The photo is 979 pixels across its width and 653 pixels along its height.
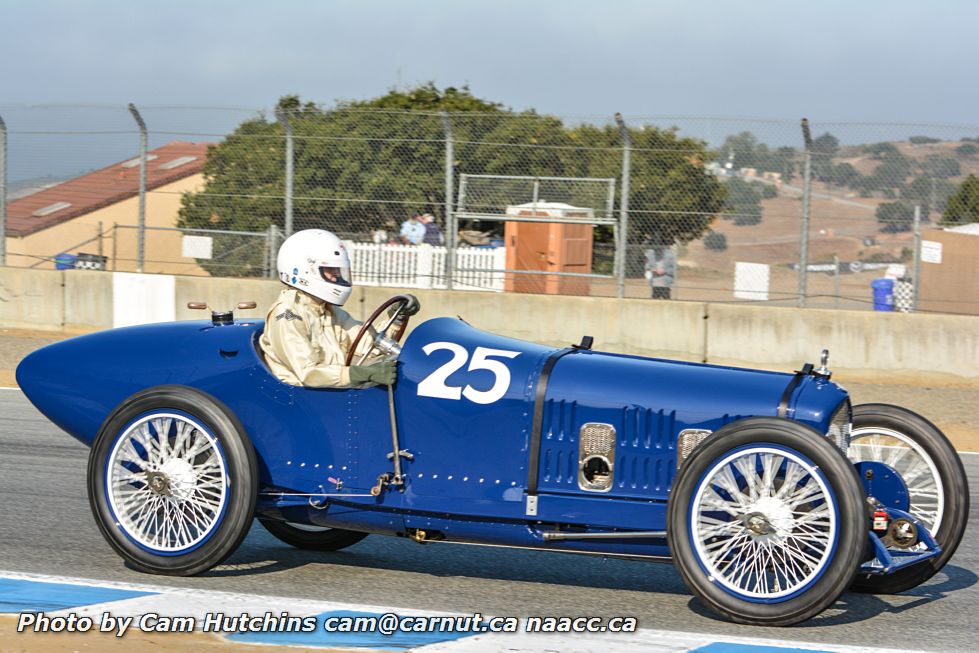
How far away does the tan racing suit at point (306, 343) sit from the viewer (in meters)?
5.29

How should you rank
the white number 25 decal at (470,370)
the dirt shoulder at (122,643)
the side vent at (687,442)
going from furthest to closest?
1. the white number 25 decal at (470,370)
2. the side vent at (687,442)
3. the dirt shoulder at (122,643)

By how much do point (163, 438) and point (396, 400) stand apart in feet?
3.50

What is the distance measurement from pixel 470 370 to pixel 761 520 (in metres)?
1.35

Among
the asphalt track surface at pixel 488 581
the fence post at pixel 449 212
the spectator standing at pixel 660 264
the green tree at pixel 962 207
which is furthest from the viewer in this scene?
the fence post at pixel 449 212

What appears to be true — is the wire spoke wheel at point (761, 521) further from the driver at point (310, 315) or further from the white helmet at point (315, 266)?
the white helmet at point (315, 266)

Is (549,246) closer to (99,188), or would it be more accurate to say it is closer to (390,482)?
(99,188)

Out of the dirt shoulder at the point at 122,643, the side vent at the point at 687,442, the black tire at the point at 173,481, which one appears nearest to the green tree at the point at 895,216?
the side vent at the point at 687,442

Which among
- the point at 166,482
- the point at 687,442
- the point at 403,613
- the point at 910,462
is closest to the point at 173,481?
the point at 166,482

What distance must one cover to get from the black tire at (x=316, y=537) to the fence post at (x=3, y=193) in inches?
403

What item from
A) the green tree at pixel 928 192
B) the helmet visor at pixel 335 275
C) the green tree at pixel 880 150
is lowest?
the helmet visor at pixel 335 275

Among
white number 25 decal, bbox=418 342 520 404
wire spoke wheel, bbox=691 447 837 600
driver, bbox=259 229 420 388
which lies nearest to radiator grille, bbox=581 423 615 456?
white number 25 decal, bbox=418 342 520 404

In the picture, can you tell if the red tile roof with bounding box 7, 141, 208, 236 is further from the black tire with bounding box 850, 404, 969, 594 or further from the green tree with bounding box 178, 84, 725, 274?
the black tire with bounding box 850, 404, 969, 594

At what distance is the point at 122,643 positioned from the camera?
4316 mm

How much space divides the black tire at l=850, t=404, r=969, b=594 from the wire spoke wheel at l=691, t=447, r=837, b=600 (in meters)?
0.76
